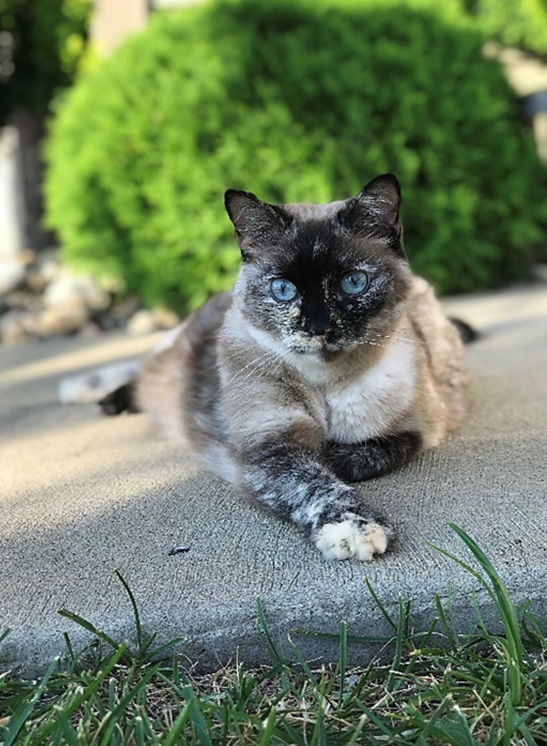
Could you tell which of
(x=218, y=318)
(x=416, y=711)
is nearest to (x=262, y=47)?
(x=218, y=318)

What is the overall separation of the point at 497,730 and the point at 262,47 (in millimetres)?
5498

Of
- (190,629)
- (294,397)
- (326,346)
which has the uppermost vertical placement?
(326,346)

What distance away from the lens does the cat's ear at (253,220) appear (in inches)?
91.7

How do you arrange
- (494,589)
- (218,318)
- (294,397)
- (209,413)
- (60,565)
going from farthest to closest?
(218,318) → (209,413) → (294,397) → (60,565) → (494,589)

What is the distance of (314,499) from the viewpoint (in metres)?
2.02

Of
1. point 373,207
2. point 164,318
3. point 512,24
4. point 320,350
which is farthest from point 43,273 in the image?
point 320,350

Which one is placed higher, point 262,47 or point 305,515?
point 262,47

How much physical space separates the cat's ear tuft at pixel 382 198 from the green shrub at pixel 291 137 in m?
3.42

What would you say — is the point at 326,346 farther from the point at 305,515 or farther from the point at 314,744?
the point at 314,744

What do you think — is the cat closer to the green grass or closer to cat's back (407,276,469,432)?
cat's back (407,276,469,432)

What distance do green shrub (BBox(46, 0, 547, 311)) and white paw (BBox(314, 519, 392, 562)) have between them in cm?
412

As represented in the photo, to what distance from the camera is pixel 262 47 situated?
19.8ft

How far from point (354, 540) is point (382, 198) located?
1.00 m

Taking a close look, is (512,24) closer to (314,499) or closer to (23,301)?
(23,301)
